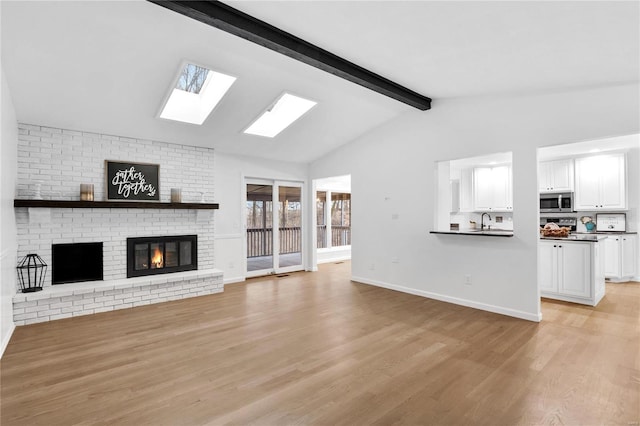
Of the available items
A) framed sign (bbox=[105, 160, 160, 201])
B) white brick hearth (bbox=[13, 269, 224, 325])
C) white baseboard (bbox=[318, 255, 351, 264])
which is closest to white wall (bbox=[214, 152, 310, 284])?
white brick hearth (bbox=[13, 269, 224, 325])

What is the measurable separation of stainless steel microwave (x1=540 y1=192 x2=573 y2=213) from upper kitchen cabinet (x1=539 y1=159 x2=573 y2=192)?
132 mm

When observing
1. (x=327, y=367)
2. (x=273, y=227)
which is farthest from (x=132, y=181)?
(x=327, y=367)

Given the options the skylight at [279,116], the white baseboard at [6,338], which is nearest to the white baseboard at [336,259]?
the skylight at [279,116]

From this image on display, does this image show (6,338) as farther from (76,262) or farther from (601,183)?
(601,183)

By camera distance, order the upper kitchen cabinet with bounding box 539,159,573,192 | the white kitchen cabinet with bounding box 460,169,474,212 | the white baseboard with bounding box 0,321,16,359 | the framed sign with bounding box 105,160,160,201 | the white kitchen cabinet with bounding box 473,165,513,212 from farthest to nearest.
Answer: the white kitchen cabinet with bounding box 460,169,474,212 → the white kitchen cabinet with bounding box 473,165,513,212 → the upper kitchen cabinet with bounding box 539,159,573,192 → the framed sign with bounding box 105,160,160,201 → the white baseboard with bounding box 0,321,16,359

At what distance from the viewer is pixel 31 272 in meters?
4.18

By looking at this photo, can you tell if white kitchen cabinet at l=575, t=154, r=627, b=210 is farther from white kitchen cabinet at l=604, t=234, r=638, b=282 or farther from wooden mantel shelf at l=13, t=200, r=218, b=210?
wooden mantel shelf at l=13, t=200, r=218, b=210

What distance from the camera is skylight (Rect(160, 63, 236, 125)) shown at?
4422mm

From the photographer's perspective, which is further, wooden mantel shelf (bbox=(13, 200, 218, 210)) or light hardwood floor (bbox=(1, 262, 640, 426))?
wooden mantel shelf (bbox=(13, 200, 218, 210))

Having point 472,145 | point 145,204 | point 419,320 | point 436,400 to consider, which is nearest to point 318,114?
point 472,145

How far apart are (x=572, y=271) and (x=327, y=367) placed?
3.93 meters

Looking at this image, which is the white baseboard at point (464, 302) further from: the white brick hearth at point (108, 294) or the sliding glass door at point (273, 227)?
the white brick hearth at point (108, 294)

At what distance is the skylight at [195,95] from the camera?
14.5ft

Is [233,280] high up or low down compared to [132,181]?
down
